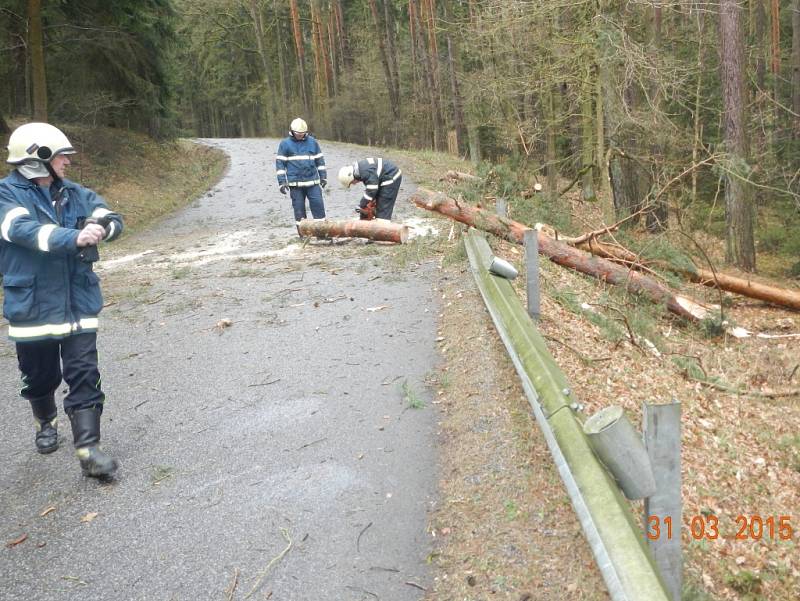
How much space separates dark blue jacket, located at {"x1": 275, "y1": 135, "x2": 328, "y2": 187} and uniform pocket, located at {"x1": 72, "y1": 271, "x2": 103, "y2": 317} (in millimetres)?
7633

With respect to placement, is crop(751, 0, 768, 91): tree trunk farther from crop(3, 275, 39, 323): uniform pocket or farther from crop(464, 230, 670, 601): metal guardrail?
crop(3, 275, 39, 323): uniform pocket

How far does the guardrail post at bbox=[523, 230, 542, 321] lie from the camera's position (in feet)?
21.0

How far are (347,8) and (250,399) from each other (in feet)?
147

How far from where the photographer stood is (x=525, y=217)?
40.5ft

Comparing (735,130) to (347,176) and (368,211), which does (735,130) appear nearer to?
(368,211)

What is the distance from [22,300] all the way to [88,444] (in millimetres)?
975

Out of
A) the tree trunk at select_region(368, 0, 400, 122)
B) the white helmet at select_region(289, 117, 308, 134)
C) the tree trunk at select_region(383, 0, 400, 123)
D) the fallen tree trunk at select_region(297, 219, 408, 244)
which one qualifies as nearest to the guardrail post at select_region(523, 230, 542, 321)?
the fallen tree trunk at select_region(297, 219, 408, 244)

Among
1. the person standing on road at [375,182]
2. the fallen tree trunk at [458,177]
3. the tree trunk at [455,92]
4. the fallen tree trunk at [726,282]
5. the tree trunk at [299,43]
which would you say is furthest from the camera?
the tree trunk at [299,43]

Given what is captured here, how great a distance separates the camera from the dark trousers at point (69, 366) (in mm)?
4254

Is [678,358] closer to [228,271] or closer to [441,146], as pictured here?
[228,271]

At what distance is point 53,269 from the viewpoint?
Result: 4184 mm

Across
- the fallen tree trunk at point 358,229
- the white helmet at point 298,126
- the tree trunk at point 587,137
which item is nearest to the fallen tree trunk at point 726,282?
the fallen tree trunk at point 358,229

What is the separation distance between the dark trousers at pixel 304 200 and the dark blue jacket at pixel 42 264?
782 centimetres

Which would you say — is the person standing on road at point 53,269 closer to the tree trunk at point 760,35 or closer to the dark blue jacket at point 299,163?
the dark blue jacket at point 299,163
